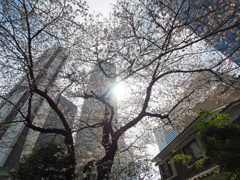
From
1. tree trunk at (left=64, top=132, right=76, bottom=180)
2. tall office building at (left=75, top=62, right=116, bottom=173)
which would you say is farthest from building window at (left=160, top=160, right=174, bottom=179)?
tree trunk at (left=64, top=132, right=76, bottom=180)

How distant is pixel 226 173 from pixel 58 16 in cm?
890

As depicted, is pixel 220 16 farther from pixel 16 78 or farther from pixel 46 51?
pixel 16 78

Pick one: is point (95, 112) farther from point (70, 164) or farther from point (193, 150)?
point (193, 150)

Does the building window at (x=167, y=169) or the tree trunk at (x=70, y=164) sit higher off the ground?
the building window at (x=167, y=169)

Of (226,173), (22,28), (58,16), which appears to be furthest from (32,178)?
(58,16)

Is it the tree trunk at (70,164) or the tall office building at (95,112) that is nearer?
the tree trunk at (70,164)

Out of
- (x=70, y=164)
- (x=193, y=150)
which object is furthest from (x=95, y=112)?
(x=193, y=150)

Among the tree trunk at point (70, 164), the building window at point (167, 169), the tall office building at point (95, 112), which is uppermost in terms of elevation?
the tall office building at point (95, 112)

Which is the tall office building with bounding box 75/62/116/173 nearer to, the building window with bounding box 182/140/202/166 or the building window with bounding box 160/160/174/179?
the building window with bounding box 182/140/202/166

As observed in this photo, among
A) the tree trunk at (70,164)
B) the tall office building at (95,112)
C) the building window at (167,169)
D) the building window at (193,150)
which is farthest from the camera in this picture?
the building window at (167,169)

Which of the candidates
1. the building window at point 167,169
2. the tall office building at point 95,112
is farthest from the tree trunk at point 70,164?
the building window at point 167,169

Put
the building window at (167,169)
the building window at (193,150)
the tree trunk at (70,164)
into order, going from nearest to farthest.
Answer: the tree trunk at (70,164) < the building window at (193,150) < the building window at (167,169)

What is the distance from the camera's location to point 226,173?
2.76 metres

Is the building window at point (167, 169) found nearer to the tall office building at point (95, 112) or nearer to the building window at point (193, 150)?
the building window at point (193, 150)
